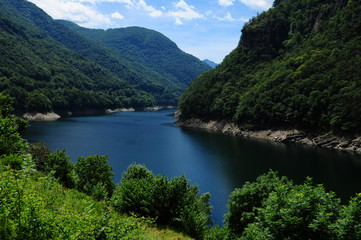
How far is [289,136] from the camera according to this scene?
287 ft

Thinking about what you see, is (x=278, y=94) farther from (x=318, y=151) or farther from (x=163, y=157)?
(x=163, y=157)

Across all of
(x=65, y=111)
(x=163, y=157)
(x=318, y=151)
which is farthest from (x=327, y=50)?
(x=65, y=111)

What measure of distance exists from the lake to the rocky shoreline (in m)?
4.75

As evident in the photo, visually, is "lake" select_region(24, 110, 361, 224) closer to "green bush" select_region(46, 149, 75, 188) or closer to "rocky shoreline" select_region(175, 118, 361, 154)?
"rocky shoreline" select_region(175, 118, 361, 154)

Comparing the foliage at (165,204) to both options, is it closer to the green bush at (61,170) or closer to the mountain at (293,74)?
the green bush at (61,170)

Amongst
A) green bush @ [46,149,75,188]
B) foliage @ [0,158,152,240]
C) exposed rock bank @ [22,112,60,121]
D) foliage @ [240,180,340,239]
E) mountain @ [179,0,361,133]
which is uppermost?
mountain @ [179,0,361,133]

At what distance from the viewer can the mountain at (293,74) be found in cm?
8188

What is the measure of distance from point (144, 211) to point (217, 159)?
157 ft

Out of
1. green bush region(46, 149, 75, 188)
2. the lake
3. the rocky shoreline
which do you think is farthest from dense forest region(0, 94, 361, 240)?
the rocky shoreline

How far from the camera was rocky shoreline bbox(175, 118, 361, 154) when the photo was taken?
7269 cm

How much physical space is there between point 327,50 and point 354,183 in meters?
65.2

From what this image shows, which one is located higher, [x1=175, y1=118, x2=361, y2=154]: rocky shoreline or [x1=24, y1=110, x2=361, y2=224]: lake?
[x1=175, y1=118, x2=361, y2=154]: rocky shoreline

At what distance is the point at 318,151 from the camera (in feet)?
235

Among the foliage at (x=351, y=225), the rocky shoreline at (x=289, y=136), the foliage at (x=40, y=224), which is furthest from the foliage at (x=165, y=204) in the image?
the rocky shoreline at (x=289, y=136)
